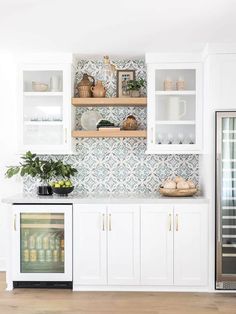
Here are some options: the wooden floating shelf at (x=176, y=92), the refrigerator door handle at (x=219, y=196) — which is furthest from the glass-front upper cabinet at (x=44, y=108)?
the refrigerator door handle at (x=219, y=196)

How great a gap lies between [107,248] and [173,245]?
660mm

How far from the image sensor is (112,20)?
142 inches

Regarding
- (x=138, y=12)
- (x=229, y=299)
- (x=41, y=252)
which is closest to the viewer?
(x=138, y=12)

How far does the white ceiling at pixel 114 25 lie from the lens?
326cm

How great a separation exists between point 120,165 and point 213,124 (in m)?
1.20

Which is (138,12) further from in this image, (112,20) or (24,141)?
(24,141)

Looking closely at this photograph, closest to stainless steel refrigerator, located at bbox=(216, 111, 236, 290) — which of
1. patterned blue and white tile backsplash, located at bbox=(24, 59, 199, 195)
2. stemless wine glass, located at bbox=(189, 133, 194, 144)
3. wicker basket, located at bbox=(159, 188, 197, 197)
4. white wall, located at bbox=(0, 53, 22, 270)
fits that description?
wicker basket, located at bbox=(159, 188, 197, 197)

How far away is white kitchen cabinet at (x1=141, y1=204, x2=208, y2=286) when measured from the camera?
4.36 meters

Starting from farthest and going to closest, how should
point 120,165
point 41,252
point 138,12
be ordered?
point 120,165
point 41,252
point 138,12

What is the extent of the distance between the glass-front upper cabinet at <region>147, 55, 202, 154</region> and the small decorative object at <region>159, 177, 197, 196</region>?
339mm

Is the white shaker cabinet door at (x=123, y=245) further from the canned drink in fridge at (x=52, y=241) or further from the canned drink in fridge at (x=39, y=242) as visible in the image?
the canned drink in fridge at (x=39, y=242)

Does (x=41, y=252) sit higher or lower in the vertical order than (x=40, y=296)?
higher

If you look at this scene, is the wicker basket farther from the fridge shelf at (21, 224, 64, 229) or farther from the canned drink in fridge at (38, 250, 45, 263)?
the canned drink in fridge at (38, 250, 45, 263)

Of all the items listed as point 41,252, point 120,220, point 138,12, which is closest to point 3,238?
point 41,252
